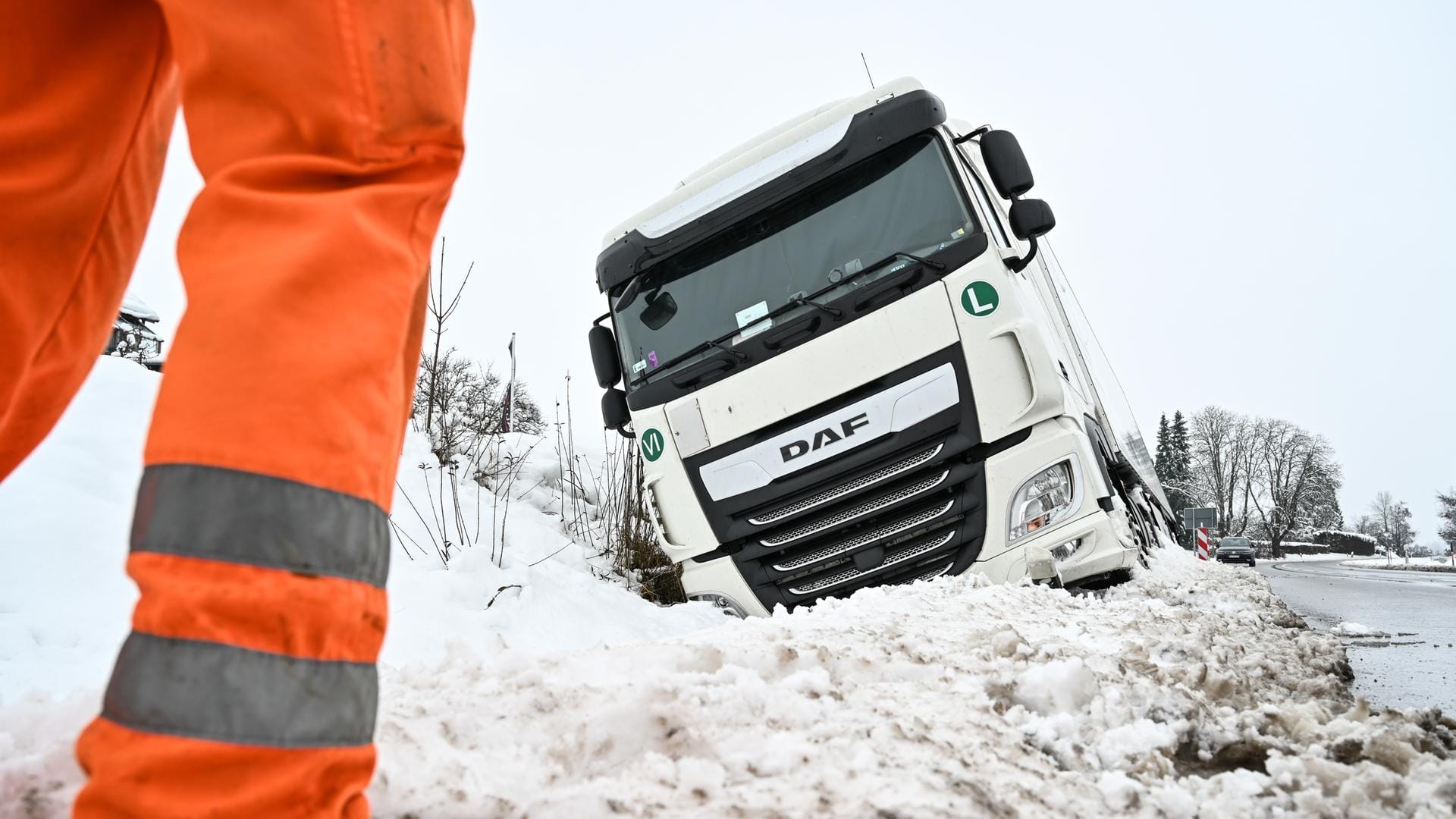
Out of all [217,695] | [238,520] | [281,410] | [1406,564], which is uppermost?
[1406,564]

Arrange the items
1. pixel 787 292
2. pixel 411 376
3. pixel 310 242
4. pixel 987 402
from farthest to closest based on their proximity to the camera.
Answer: pixel 787 292
pixel 987 402
pixel 411 376
pixel 310 242

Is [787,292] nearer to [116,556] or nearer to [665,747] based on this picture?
[116,556]

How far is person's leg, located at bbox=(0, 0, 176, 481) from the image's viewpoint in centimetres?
118

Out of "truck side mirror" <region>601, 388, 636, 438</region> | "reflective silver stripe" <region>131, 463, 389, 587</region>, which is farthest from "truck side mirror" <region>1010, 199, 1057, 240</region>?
"reflective silver stripe" <region>131, 463, 389, 587</region>

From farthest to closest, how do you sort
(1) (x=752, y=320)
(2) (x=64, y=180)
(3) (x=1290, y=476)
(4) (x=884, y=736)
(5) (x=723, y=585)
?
(3) (x=1290, y=476)
(5) (x=723, y=585)
(1) (x=752, y=320)
(4) (x=884, y=736)
(2) (x=64, y=180)

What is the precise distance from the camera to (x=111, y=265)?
1277 mm

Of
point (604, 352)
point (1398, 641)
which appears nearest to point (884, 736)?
point (604, 352)

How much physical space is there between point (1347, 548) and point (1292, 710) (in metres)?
76.5

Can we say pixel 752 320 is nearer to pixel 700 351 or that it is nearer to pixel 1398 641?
pixel 700 351

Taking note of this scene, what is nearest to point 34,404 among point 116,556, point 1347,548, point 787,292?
point 116,556

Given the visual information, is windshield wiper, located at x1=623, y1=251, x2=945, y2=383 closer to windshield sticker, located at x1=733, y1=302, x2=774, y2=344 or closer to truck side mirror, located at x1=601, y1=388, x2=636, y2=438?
windshield sticker, located at x1=733, y1=302, x2=774, y2=344

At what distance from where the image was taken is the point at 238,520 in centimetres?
82

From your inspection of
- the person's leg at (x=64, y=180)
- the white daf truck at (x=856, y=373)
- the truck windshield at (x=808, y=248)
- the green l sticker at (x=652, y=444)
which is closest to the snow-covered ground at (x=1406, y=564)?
the white daf truck at (x=856, y=373)

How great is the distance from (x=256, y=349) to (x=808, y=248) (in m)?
4.25
